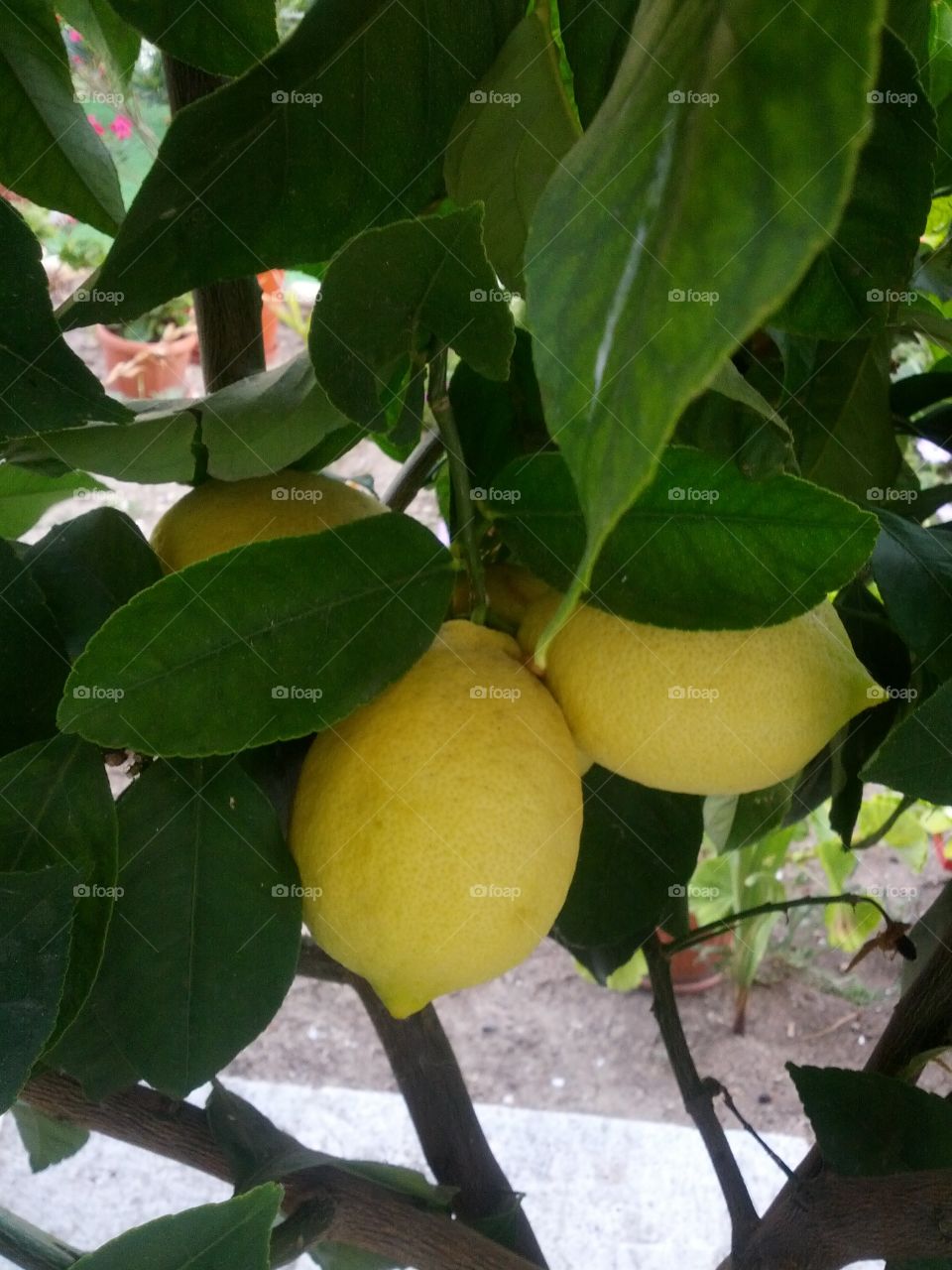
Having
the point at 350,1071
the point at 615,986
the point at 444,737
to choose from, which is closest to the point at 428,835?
the point at 444,737

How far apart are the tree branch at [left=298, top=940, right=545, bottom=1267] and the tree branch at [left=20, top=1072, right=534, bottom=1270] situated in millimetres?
88

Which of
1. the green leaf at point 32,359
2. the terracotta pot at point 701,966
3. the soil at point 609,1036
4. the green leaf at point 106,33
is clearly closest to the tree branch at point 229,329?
the green leaf at point 106,33

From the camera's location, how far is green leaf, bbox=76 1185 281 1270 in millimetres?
260

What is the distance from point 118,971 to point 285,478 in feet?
0.44

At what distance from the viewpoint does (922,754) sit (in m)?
0.28

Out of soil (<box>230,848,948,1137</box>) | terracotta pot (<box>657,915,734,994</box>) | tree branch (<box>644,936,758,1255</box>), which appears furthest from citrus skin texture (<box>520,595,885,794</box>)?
terracotta pot (<box>657,915,734,994</box>)

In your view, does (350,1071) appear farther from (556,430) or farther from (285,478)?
(556,430)

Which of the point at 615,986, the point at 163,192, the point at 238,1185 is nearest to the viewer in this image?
the point at 163,192

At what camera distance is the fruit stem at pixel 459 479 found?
0.90 feet

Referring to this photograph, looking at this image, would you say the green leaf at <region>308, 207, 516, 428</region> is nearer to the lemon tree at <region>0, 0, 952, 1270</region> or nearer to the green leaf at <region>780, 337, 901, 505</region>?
the lemon tree at <region>0, 0, 952, 1270</region>

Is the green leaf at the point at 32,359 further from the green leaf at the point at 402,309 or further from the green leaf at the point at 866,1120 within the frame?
the green leaf at the point at 866,1120

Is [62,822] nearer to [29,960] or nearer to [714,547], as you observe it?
[29,960]

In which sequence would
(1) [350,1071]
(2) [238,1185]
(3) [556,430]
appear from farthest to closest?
1. (1) [350,1071]
2. (2) [238,1185]
3. (3) [556,430]

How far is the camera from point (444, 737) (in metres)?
0.27
